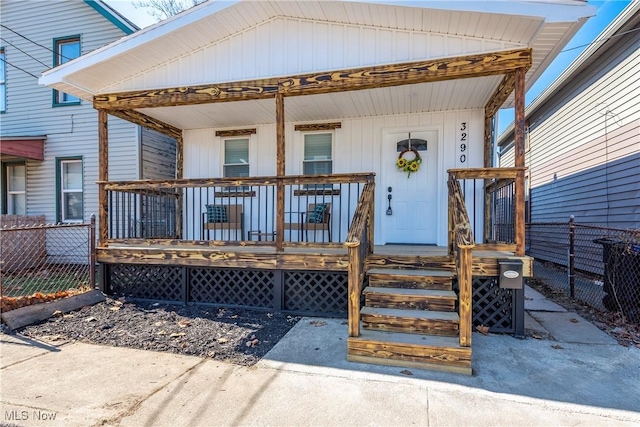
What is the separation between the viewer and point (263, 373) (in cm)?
297

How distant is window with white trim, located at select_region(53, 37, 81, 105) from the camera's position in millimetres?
8414

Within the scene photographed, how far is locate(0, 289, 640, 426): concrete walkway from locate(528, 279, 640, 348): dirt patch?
0.26m

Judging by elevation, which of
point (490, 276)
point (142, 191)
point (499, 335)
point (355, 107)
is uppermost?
point (355, 107)

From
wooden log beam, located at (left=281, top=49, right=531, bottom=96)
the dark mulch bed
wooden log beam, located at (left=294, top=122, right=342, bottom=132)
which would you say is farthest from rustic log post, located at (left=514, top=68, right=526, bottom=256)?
wooden log beam, located at (left=294, top=122, right=342, bottom=132)

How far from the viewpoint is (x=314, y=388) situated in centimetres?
272

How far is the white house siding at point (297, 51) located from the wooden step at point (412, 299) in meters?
2.88

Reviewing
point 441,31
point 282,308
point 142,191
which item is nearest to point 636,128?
point 441,31

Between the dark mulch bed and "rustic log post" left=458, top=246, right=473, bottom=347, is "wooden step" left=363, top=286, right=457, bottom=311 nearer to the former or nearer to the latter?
"rustic log post" left=458, top=246, right=473, bottom=347

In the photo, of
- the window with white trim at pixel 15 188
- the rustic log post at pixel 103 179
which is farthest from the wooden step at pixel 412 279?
the window with white trim at pixel 15 188

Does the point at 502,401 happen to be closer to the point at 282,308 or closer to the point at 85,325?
the point at 282,308

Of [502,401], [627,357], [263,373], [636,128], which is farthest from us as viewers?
[636,128]

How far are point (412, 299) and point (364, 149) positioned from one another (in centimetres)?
337

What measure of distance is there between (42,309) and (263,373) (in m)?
3.37

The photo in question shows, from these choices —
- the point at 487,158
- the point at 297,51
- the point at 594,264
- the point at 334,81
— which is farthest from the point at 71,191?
the point at 594,264
